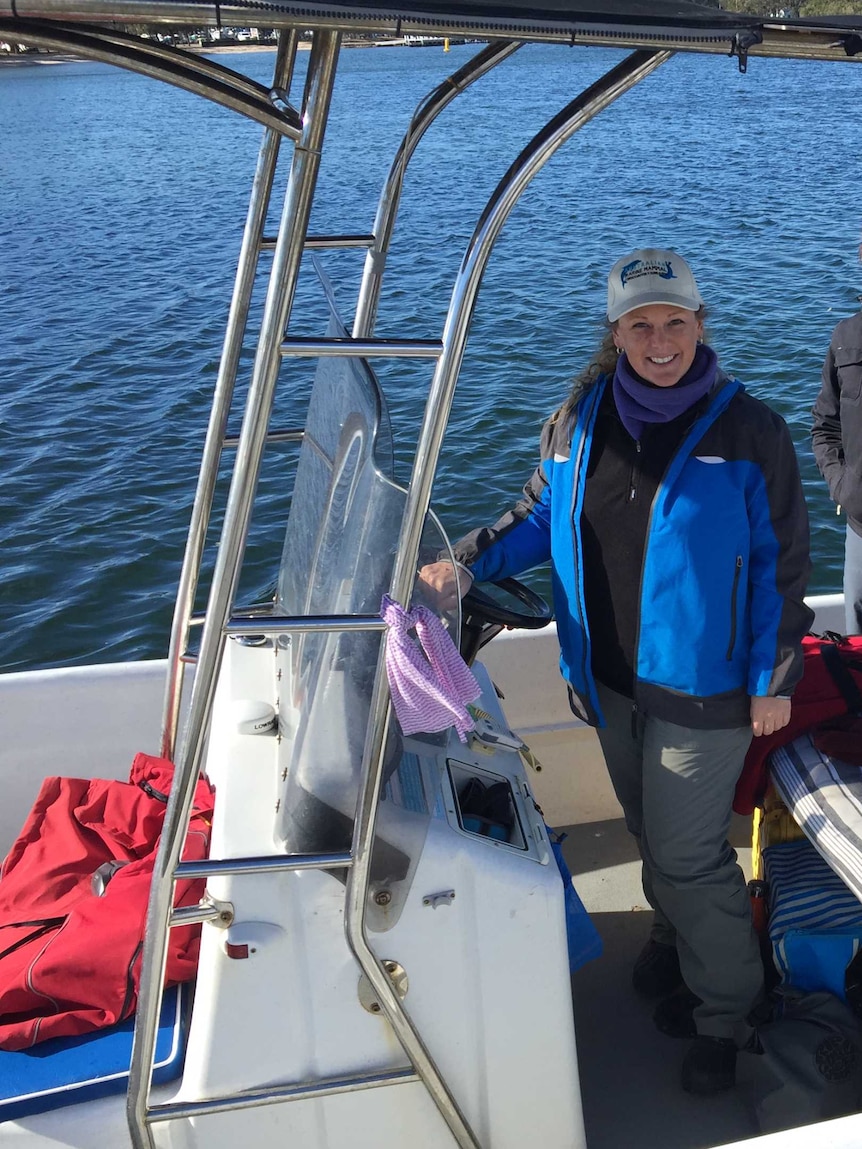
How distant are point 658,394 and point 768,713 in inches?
23.9

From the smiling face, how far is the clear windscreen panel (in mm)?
508

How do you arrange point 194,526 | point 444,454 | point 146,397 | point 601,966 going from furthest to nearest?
point 146,397 < point 444,454 < point 601,966 < point 194,526

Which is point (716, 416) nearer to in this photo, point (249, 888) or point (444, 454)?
point (249, 888)


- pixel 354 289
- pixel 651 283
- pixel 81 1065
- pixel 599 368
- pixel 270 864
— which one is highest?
pixel 354 289

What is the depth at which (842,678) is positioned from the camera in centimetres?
243

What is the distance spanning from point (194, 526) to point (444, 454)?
5533mm

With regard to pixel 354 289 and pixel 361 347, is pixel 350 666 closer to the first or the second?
pixel 361 347

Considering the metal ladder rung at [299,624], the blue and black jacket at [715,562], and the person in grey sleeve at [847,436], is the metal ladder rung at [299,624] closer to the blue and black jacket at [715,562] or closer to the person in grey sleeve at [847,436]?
the blue and black jacket at [715,562]

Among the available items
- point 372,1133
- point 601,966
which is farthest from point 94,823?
point 601,966

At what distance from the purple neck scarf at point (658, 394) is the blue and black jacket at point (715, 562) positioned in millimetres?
36

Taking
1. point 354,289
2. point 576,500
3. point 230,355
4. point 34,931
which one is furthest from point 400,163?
point 354,289

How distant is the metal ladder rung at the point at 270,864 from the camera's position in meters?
1.58

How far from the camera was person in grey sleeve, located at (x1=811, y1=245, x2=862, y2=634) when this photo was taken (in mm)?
2928

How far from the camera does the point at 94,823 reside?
7.36ft
